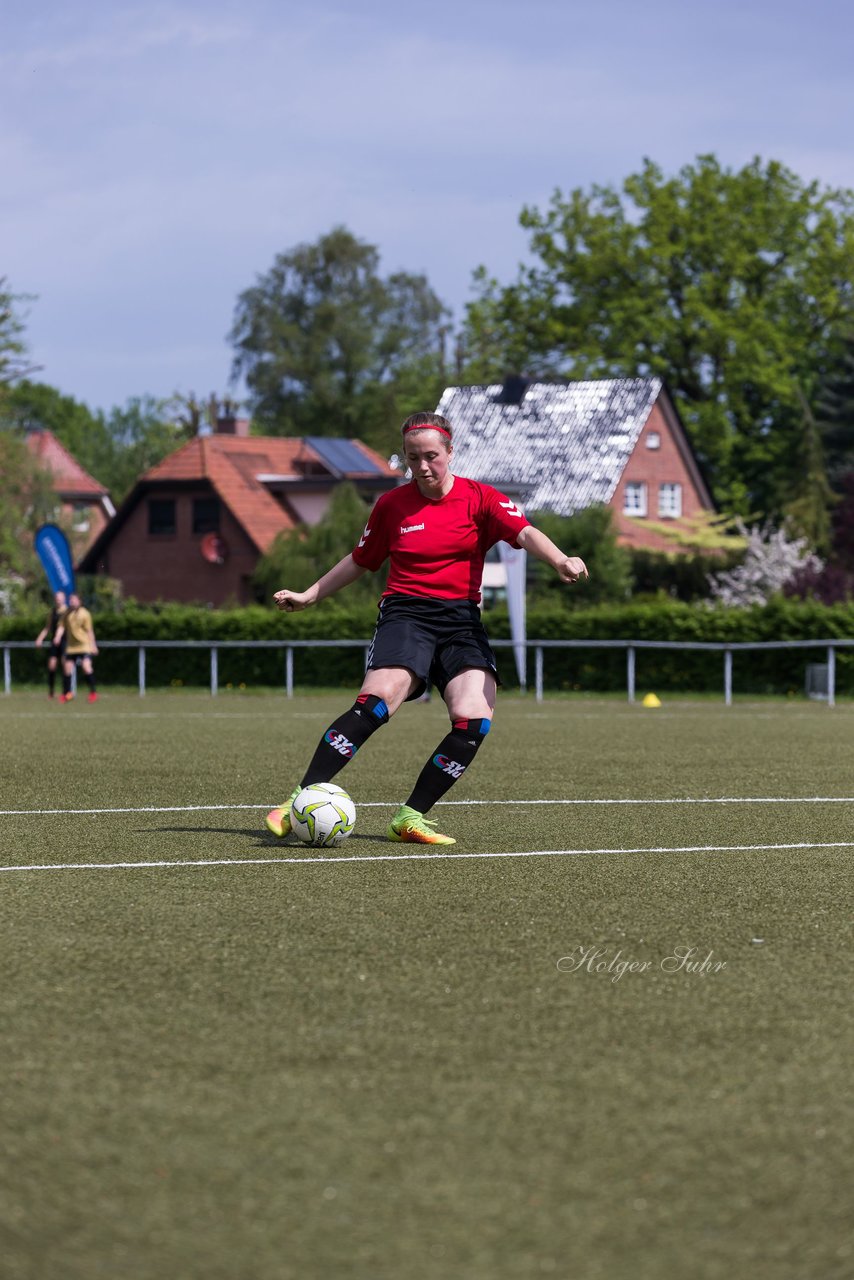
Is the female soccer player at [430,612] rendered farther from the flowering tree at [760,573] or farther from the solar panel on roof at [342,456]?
the solar panel on roof at [342,456]

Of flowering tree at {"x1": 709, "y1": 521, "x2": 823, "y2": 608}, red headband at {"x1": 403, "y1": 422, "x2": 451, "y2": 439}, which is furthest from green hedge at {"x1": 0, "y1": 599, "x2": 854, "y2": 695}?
red headband at {"x1": 403, "y1": 422, "x2": 451, "y2": 439}

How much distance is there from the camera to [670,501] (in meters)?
67.0

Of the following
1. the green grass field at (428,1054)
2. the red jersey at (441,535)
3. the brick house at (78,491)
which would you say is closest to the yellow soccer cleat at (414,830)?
the green grass field at (428,1054)

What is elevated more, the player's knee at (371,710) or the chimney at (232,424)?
the chimney at (232,424)

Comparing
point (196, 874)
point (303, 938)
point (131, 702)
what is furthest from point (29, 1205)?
point (131, 702)

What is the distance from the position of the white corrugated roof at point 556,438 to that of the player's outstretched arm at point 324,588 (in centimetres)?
5200

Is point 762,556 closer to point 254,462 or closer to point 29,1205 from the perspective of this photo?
point 254,462

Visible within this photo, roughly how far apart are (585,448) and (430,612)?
182ft

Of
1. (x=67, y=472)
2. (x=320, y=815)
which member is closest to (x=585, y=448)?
(x=67, y=472)

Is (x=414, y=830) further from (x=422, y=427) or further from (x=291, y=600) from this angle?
(x=422, y=427)

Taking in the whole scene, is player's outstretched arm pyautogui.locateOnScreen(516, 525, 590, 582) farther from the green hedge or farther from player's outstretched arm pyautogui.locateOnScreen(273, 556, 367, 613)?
the green hedge

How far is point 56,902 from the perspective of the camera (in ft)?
20.7

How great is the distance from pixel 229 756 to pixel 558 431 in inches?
1943

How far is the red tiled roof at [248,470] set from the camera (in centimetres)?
6462
